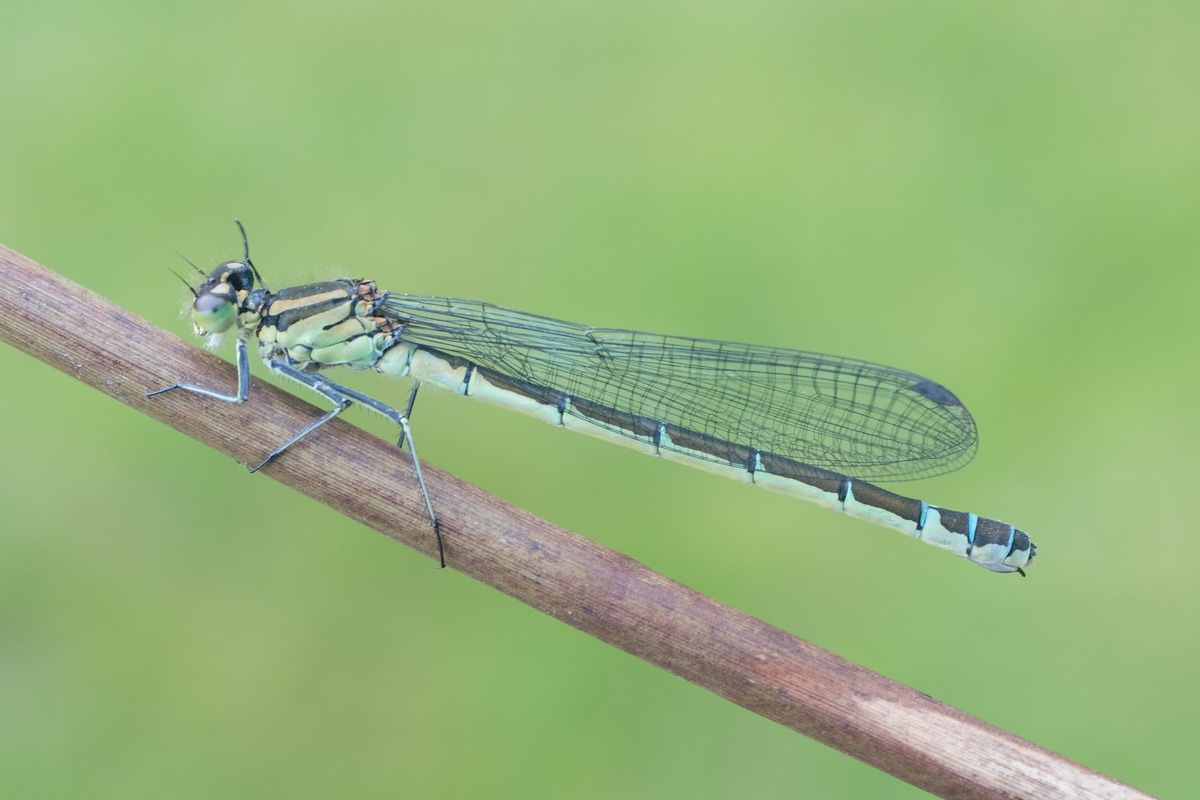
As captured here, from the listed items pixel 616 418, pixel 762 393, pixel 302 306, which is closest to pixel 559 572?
pixel 616 418

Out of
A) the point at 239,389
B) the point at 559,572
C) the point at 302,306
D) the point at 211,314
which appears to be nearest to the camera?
the point at 559,572

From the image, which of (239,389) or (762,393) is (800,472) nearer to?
(762,393)

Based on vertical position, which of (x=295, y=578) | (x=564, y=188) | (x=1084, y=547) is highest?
(x=564, y=188)

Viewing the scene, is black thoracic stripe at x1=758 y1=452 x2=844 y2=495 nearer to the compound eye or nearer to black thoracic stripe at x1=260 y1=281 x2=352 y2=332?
black thoracic stripe at x1=260 y1=281 x2=352 y2=332

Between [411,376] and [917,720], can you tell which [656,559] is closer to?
[411,376]

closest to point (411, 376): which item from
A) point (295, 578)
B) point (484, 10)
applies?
point (295, 578)
